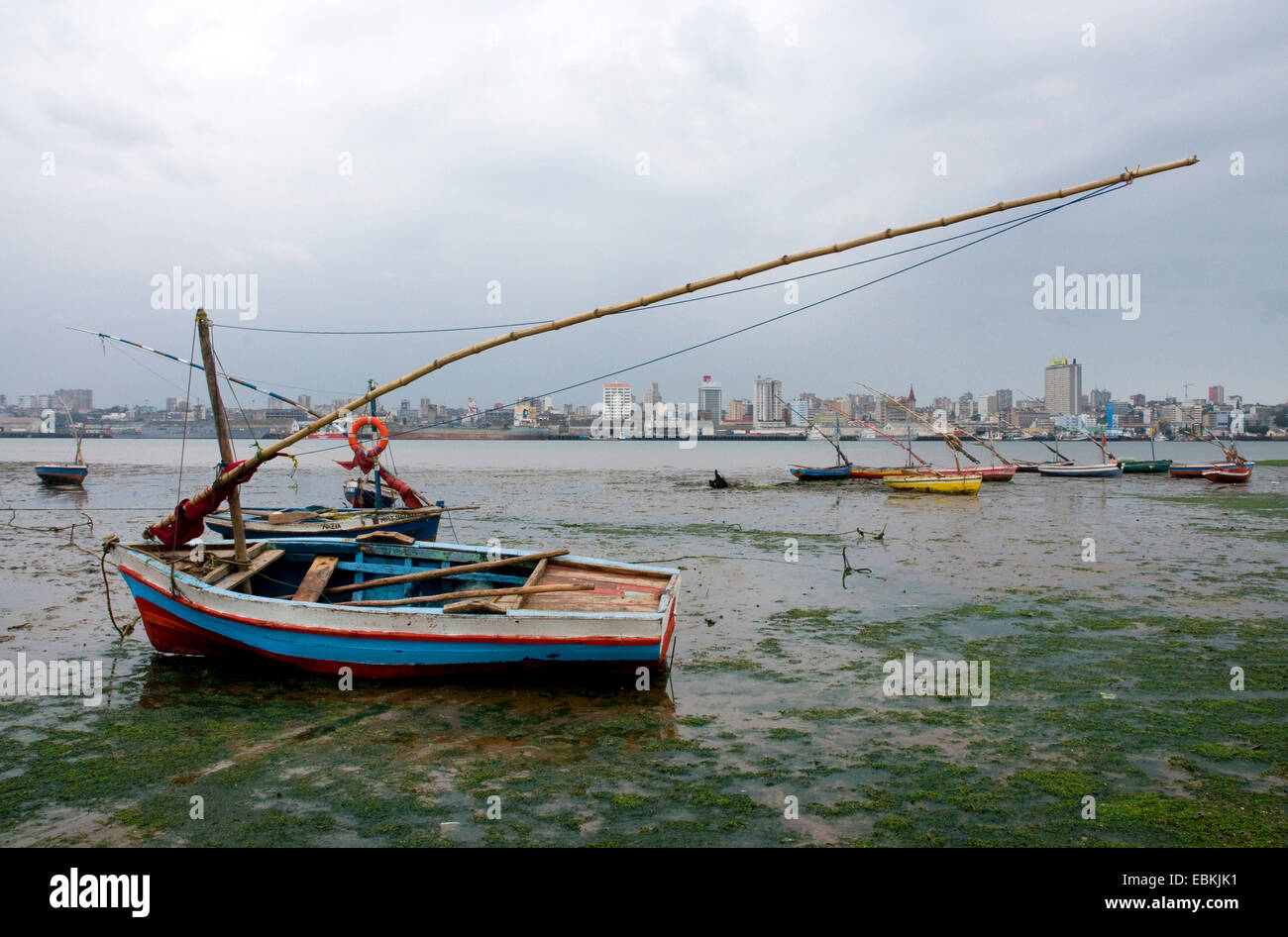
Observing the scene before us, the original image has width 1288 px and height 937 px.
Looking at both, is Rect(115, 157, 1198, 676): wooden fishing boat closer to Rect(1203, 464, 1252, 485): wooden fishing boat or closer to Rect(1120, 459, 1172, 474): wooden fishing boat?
Rect(1203, 464, 1252, 485): wooden fishing boat

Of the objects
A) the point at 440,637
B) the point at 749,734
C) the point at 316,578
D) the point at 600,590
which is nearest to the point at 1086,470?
the point at 600,590

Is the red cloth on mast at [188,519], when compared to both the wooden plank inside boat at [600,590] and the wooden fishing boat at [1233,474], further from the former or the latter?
the wooden fishing boat at [1233,474]

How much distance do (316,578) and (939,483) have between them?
3735 centimetres

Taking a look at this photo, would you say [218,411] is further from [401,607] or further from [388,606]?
[401,607]

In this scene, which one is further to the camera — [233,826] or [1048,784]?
[1048,784]

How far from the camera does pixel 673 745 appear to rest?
25.5ft

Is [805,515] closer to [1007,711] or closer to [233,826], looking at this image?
[1007,711]

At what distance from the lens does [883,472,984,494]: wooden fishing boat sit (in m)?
41.7

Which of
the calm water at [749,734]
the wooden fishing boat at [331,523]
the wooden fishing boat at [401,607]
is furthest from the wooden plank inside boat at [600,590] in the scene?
the wooden fishing boat at [331,523]

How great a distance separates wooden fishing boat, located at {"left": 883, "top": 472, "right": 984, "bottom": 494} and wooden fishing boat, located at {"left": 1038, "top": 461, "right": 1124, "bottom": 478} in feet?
60.8

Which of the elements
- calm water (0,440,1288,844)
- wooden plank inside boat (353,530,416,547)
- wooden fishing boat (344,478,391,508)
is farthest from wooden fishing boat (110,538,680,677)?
wooden fishing boat (344,478,391,508)

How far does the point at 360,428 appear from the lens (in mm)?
20688
